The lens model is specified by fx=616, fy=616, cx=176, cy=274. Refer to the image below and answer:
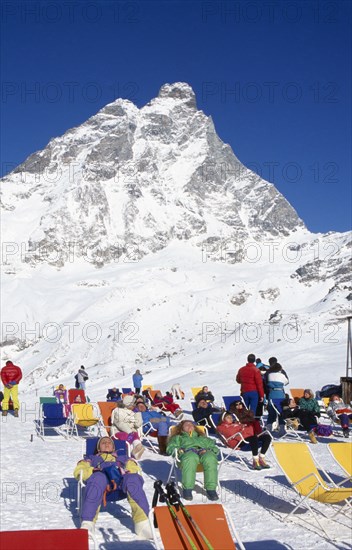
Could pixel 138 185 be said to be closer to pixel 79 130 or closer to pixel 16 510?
pixel 79 130

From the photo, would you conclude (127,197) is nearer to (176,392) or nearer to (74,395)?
(176,392)

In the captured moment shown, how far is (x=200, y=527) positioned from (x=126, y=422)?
5.62 m

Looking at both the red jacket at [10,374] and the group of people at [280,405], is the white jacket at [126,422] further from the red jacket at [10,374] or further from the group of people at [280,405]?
the red jacket at [10,374]

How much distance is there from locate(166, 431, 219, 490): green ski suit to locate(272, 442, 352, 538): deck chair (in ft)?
2.87

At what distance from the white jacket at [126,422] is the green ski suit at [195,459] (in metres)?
2.54

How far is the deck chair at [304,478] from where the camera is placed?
6.47 metres

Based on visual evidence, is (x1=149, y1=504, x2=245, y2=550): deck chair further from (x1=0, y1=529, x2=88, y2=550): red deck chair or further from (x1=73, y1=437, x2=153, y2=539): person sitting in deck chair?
(x1=73, y1=437, x2=153, y2=539): person sitting in deck chair

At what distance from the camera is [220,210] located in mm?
171875

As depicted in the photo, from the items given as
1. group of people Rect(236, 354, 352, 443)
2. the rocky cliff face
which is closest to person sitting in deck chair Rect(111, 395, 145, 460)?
group of people Rect(236, 354, 352, 443)

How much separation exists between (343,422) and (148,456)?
170 inches

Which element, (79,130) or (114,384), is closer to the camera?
(114,384)

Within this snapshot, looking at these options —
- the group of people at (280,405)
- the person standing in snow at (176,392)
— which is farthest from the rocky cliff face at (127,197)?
the group of people at (280,405)

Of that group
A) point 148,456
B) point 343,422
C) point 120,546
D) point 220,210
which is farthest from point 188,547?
point 220,210

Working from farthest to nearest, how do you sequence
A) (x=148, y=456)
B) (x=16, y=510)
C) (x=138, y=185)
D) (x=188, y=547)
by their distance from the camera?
(x=138, y=185)
(x=148, y=456)
(x=16, y=510)
(x=188, y=547)
